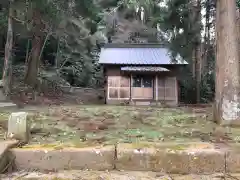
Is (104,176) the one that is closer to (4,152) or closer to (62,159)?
(62,159)

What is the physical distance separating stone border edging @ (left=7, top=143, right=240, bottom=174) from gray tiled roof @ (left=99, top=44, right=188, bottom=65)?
14546mm

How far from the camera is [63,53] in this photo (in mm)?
23875

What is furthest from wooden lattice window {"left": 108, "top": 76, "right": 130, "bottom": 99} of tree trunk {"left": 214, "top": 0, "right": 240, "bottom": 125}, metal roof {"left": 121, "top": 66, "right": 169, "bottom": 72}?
tree trunk {"left": 214, "top": 0, "right": 240, "bottom": 125}

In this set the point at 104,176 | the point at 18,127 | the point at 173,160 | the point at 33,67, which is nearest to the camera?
the point at 104,176

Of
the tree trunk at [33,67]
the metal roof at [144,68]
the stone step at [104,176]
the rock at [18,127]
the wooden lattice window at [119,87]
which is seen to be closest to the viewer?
the stone step at [104,176]

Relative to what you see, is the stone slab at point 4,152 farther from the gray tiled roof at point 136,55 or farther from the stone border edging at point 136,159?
the gray tiled roof at point 136,55

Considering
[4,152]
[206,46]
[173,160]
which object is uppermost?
[206,46]

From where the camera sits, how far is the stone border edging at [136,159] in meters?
2.99

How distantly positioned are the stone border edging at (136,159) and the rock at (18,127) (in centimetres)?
42

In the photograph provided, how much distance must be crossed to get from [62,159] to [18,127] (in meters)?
0.87

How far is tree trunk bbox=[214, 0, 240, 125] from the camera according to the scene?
5402mm

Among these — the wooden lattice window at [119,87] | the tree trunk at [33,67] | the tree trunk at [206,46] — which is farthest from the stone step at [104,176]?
the wooden lattice window at [119,87]

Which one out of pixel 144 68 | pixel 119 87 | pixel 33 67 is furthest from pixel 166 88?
pixel 33 67

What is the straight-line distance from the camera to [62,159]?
3.03m
